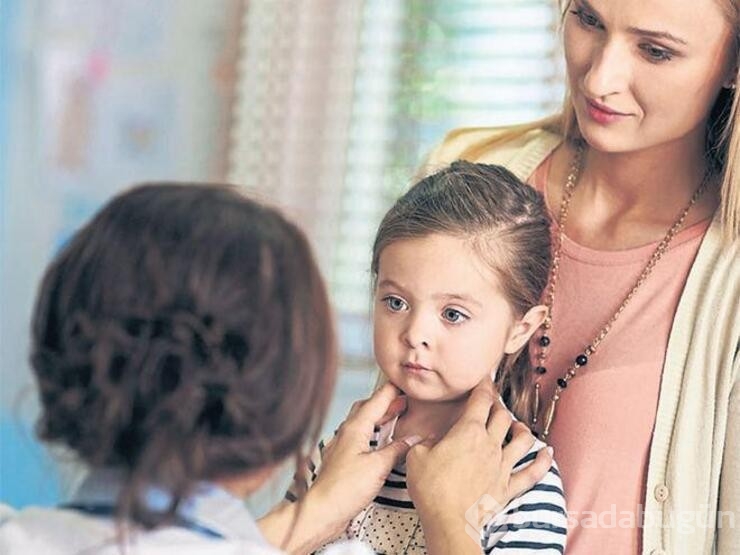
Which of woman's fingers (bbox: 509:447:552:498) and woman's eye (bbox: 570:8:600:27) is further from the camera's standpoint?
woman's eye (bbox: 570:8:600:27)

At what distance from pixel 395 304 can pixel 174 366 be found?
1.94 feet

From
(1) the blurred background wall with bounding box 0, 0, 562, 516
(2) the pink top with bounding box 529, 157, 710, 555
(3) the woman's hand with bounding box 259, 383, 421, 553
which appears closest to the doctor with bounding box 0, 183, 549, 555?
(3) the woman's hand with bounding box 259, 383, 421, 553

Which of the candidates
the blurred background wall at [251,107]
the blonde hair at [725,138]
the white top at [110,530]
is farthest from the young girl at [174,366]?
the blurred background wall at [251,107]

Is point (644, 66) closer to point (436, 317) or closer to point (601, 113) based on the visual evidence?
point (601, 113)

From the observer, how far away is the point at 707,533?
1783 millimetres

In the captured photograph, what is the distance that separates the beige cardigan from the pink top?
21 millimetres

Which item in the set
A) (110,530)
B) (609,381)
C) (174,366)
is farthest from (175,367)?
(609,381)

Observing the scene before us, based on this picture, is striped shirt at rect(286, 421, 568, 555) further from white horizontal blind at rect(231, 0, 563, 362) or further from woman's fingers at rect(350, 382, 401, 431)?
white horizontal blind at rect(231, 0, 563, 362)

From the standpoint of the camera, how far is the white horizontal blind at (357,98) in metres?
3.72

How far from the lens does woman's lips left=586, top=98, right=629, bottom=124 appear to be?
1808 mm

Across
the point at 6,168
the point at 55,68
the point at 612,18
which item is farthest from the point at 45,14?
the point at 612,18

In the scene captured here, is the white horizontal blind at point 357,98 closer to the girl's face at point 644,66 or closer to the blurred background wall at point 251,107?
the blurred background wall at point 251,107

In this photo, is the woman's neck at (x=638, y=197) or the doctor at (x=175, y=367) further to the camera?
the woman's neck at (x=638, y=197)

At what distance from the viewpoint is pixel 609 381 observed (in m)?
1.82
